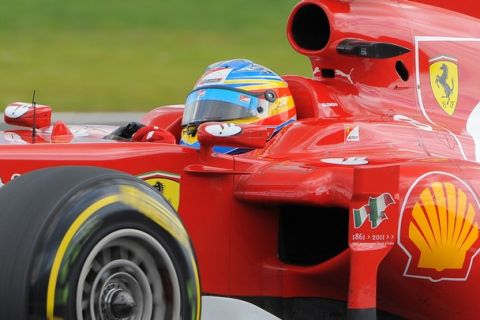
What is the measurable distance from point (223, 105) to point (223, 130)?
2.62 ft

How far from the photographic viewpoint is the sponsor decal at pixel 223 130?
454 centimetres

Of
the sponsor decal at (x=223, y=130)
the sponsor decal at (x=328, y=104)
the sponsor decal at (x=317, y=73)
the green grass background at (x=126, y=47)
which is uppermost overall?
the sponsor decal at (x=317, y=73)

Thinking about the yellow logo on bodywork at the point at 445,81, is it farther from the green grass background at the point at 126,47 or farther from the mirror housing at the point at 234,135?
the green grass background at the point at 126,47

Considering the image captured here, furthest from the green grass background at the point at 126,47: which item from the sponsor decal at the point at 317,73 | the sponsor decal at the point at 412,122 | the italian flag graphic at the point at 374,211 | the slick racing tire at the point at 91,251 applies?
the slick racing tire at the point at 91,251

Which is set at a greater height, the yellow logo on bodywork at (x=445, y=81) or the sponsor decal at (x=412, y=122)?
the yellow logo on bodywork at (x=445, y=81)

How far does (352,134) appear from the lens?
5.27m

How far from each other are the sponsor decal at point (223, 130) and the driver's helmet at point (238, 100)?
2.33 feet

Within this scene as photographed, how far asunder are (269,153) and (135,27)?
11911 millimetres

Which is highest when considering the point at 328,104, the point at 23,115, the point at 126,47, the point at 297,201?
the point at 328,104

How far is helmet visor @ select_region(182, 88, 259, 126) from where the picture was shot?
5.35 meters

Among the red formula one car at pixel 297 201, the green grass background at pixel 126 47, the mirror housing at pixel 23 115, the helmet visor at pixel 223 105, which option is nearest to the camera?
the red formula one car at pixel 297 201

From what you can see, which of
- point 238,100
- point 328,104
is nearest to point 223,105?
point 238,100

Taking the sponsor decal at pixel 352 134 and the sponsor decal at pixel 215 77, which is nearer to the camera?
the sponsor decal at pixel 352 134

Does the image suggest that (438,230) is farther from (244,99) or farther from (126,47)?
(126,47)
